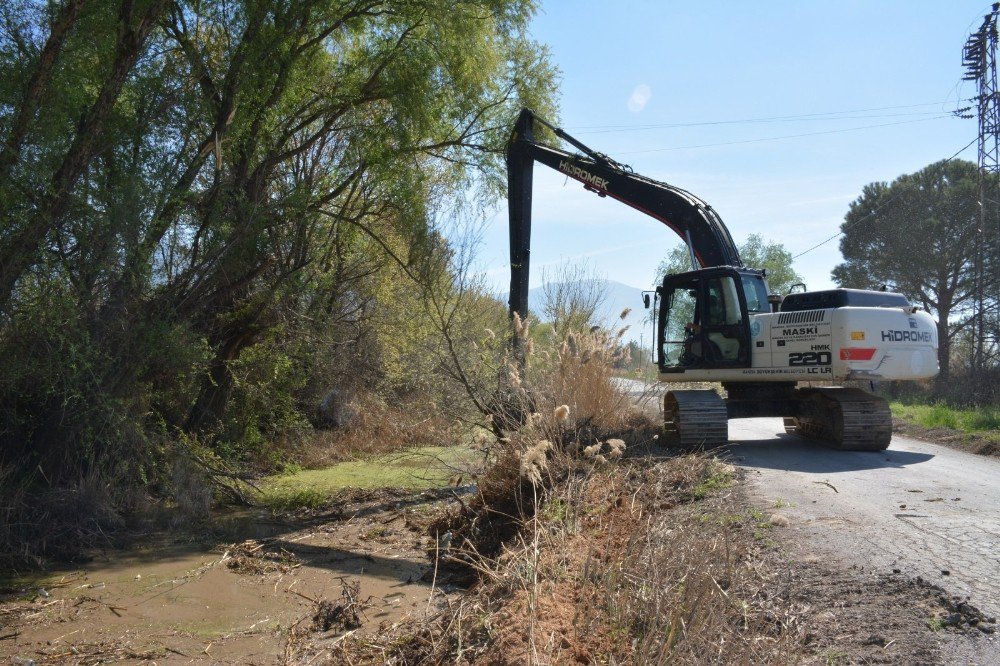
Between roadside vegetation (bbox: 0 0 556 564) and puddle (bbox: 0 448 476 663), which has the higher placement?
roadside vegetation (bbox: 0 0 556 564)

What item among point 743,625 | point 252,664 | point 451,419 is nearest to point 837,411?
point 451,419

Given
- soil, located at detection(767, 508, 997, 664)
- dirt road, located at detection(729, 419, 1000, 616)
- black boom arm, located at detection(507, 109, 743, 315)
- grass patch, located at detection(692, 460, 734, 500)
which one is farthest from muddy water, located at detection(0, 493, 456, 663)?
black boom arm, located at detection(507, 109, 743, 315)

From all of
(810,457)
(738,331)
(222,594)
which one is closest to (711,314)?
(738,331)

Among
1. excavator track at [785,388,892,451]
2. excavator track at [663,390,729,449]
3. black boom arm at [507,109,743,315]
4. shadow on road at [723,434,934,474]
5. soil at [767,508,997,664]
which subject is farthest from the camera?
black boom arm at [507,109,743,315]

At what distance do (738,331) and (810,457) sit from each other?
221 cm

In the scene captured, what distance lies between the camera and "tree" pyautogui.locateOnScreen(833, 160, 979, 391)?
2862 cm

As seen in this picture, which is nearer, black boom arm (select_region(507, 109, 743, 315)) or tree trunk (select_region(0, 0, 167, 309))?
tree trunk (select_region(0, 0, 167, 309))

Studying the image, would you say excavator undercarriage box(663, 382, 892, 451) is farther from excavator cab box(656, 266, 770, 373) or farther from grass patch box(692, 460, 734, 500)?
grass patch box(692, 460, 734, 500)

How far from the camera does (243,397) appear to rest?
42.5 feet

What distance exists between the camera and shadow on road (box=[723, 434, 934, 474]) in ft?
31.8

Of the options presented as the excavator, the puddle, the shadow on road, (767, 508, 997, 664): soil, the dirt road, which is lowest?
the puddle

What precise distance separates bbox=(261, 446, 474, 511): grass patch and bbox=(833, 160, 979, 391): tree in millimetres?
21616

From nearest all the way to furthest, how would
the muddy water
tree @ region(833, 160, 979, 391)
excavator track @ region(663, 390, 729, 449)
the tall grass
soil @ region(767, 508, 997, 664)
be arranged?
soil @ region(767, 508, 997, 664), the muddy water, excavator track @ region(663, 390, 729, 449), the tall grass, tree @ region(833, 160, 979, 391)

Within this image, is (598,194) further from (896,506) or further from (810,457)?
(896,506)
